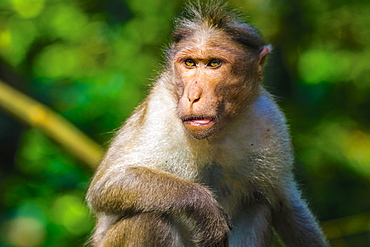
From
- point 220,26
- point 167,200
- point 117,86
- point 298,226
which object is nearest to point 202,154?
point 167,200

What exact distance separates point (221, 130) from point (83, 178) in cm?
641

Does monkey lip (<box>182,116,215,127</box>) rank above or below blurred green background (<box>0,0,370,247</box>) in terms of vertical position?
above

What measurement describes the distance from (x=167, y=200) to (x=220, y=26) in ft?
5.80

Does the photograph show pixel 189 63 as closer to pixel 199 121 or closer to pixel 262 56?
pixel 199 121

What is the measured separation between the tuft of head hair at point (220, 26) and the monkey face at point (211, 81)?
10cm

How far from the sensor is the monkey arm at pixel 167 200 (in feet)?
18.6

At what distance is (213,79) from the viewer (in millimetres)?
5668

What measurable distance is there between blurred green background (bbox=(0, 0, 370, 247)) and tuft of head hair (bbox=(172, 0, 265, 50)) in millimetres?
4291

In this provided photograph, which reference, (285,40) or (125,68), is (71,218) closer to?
(125,68)

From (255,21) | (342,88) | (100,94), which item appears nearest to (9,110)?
(100,94)

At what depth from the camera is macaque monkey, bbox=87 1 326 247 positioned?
5.69 meters

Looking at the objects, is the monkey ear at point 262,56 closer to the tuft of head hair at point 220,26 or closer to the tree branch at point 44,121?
the tuft of head hair at point 220,26

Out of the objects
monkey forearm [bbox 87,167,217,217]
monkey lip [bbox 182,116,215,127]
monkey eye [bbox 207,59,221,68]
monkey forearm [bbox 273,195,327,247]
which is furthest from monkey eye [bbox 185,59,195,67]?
monkey forearm [bbox 273,195,327,247]

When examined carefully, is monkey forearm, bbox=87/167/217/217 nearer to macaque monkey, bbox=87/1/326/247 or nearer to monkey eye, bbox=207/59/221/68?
macaque monkey, bbox=87/1/326/247
